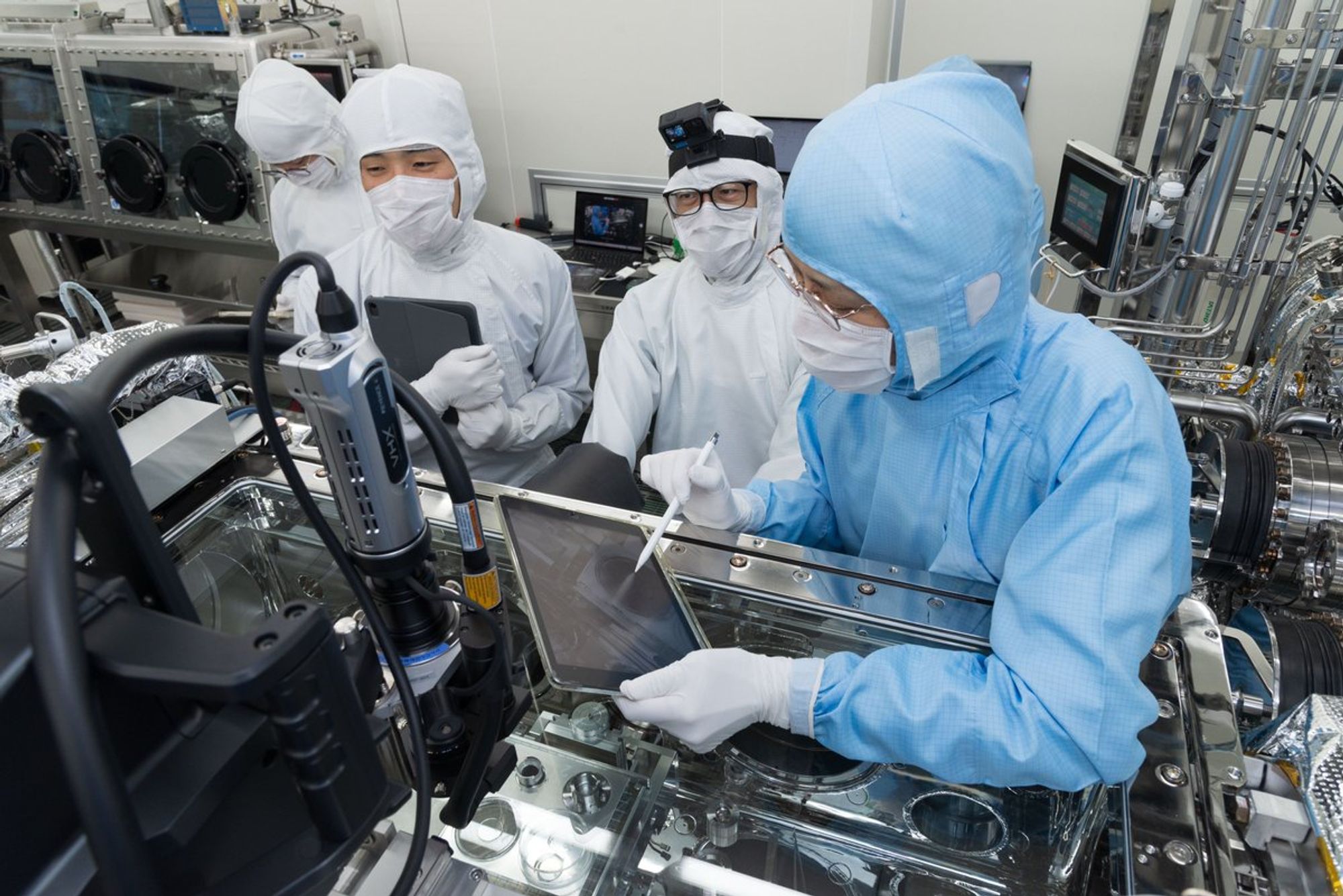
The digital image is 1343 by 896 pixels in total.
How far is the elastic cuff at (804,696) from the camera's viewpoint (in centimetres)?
89

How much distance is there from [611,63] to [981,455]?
8.16 feet

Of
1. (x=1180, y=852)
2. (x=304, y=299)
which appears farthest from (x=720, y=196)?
(x=1180, y=852)

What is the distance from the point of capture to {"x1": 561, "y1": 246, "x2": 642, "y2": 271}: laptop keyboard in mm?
3115

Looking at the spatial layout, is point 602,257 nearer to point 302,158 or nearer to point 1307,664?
point 302,158

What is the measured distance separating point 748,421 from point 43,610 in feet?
5.68

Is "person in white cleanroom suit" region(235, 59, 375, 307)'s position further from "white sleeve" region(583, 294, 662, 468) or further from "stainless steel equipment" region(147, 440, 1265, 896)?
"stainless steel equipment" region(147, 440, 1265, 896)

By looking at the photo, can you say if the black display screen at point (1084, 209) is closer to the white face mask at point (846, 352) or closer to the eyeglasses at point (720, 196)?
the eyeglasses at point (720, 196)

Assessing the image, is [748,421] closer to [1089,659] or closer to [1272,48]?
[1089,659]

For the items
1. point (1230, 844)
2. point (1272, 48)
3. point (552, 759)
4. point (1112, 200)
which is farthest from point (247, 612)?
point (1272, 48)

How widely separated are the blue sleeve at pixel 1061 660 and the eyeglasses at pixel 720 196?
1.23 meters

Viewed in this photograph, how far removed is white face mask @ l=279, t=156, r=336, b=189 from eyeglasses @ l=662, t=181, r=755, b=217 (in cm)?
143

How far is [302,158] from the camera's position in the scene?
2.65m

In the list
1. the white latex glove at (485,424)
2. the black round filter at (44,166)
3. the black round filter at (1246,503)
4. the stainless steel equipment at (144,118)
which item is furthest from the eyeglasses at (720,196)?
the black round filter at (44,166)

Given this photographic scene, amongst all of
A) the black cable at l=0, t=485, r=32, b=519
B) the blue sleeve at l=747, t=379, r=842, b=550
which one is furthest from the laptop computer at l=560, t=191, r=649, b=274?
the black cable at l=0, t=485, r=32, b=519
